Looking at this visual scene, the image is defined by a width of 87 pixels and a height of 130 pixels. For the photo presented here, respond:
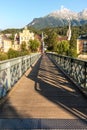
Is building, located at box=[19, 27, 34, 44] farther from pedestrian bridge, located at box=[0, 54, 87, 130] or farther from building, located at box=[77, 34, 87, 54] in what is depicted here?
pedestrian bridge, located at box=[0, 54, 87, 130]

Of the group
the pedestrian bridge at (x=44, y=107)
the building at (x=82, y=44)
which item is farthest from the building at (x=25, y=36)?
the pedestrian bridge at (x=44, y=107)

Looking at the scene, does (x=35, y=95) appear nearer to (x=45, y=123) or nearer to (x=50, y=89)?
(x=50, y=89)

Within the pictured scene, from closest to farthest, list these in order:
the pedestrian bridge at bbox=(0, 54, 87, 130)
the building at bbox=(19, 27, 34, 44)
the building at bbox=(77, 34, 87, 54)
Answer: the pedestrian bridge at bbox=(0, 54, 87, 130) → the building at bbox=(77, 34, 87, 54) → the building at bbox=(19, 27, 34, 44)

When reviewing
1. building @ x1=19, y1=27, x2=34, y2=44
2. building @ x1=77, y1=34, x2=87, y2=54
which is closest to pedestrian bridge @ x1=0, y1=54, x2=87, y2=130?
building @ x1=77, y1=34, x2=87, y2=54

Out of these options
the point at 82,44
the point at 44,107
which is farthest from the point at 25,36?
the point at 44,107

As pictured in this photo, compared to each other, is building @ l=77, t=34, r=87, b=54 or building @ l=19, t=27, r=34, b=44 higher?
building @ l=19, t=27, r=34, b=44

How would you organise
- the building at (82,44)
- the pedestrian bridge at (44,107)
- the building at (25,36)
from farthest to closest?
the building at (25,36) < the building at (82,44) < the pedestrian bridge at (44,107)

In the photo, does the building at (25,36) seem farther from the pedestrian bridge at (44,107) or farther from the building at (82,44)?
the pedestrian bridge at (44,107)

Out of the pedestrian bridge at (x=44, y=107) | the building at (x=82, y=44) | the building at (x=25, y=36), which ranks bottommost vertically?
the building at (x=82, y=44)

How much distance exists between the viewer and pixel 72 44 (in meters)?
108

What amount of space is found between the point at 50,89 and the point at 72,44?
96.3m

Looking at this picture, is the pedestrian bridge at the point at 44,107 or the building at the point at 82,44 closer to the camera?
the pedestrian bridge at the point at 44,107

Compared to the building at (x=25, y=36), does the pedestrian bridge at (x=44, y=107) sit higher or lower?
higher

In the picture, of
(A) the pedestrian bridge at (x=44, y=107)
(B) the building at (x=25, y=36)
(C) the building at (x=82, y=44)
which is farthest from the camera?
(B) the building at (x=25, y=36)
